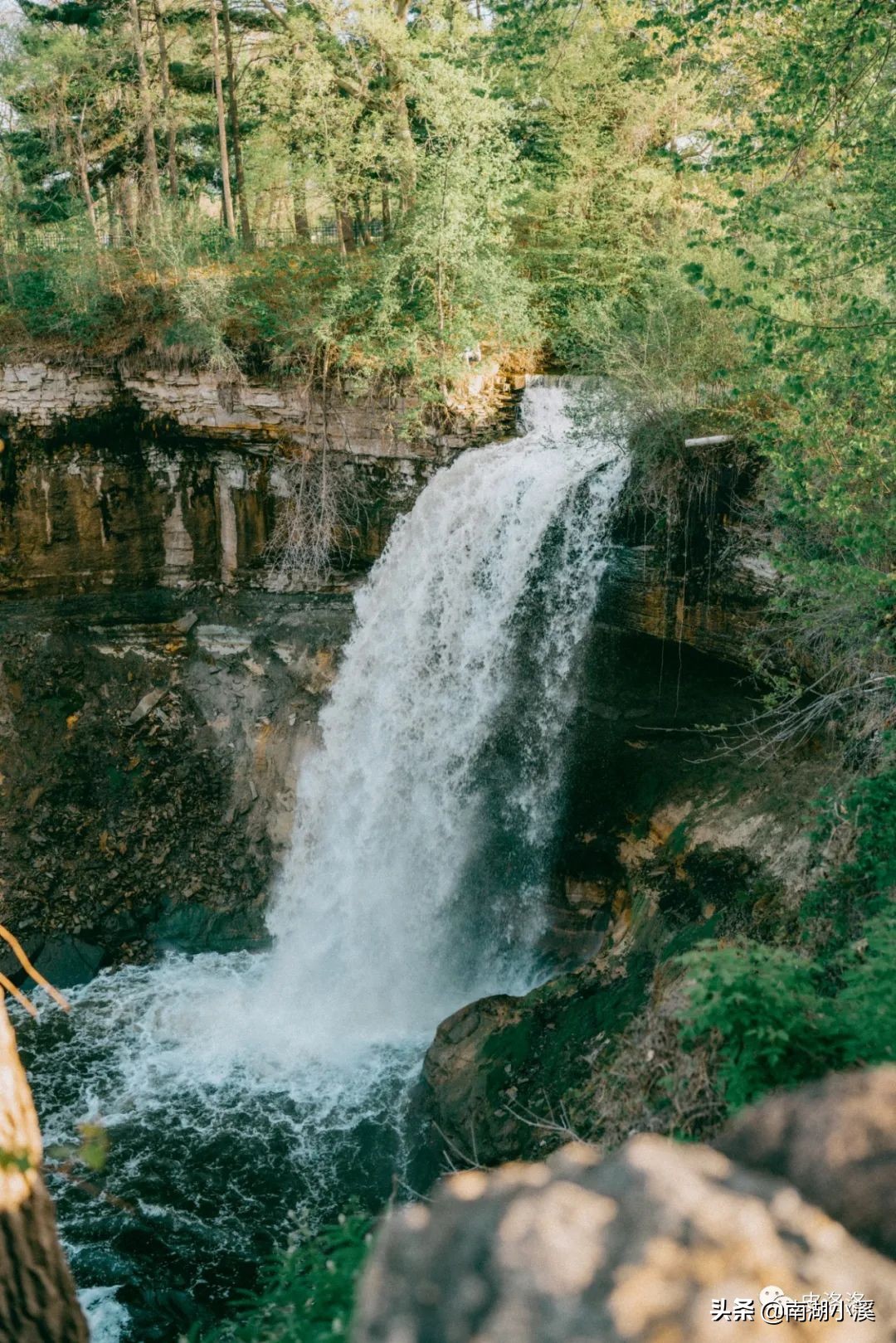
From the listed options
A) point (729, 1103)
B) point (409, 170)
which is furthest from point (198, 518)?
point (729, 1103)

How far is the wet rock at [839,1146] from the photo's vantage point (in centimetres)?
242

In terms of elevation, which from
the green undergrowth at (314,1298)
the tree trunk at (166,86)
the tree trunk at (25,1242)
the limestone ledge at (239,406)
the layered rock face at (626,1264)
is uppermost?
the tree trunk at (166,86)

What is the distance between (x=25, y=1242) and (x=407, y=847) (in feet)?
29.7

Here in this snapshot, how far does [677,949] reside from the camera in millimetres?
8281

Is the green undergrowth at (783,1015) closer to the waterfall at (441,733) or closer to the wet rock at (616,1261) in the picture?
the wet rock at (616,1261)

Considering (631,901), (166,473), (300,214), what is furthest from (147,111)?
(631,901)

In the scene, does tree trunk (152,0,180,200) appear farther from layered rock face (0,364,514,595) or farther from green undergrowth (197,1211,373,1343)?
green undergrowth (197,1211,373,1343)

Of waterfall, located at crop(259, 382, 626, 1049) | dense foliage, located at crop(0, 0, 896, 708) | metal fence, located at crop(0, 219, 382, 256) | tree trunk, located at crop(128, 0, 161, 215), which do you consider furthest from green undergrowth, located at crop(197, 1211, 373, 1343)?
tree trunk, located at crop(128, 0, 161, 215)

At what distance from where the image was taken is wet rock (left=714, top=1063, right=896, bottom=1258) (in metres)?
2.42

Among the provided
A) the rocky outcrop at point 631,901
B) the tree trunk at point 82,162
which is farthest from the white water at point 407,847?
the tree trunk at point 82,162

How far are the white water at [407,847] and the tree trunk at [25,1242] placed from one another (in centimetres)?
645

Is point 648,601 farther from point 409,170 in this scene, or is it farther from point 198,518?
point 409,170

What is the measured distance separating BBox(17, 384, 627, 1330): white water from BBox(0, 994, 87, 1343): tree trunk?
6.45 m

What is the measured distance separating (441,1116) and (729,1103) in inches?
185
